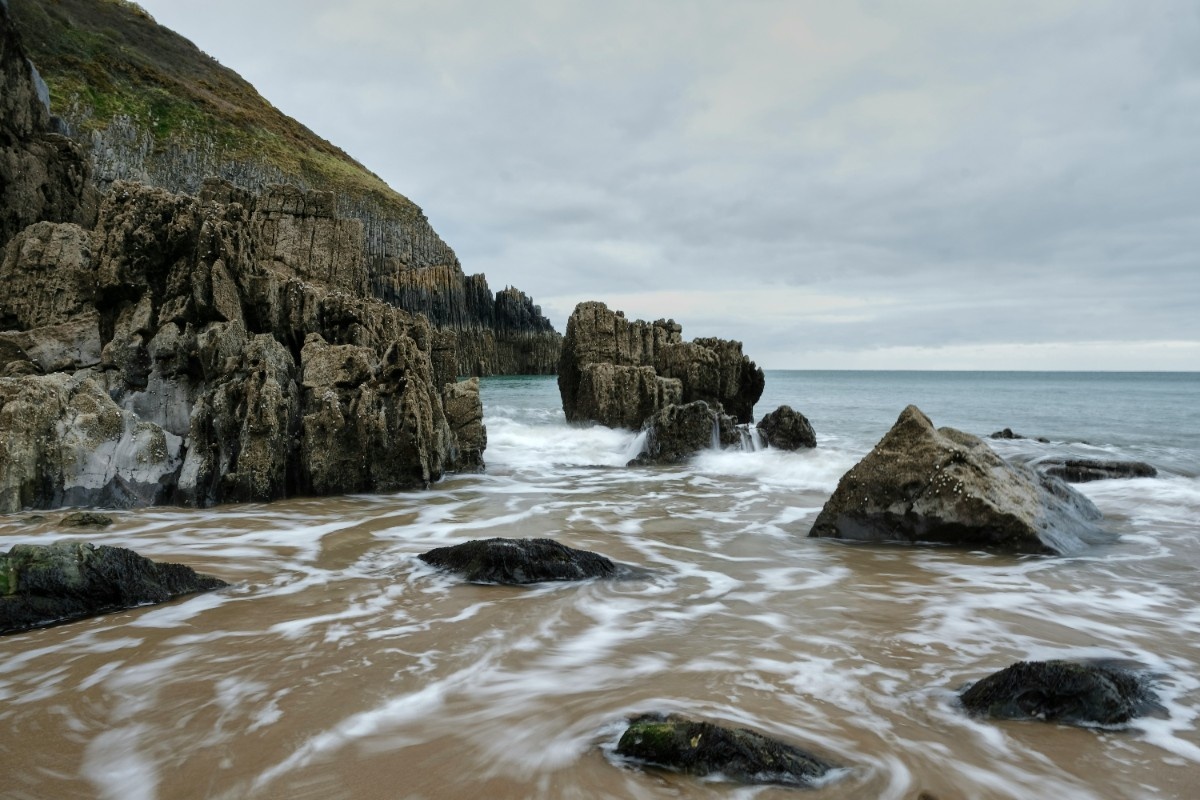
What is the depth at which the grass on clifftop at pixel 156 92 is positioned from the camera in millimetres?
62416

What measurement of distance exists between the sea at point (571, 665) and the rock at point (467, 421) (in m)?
5.43

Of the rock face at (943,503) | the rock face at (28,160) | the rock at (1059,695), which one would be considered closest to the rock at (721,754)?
the rock at (1059,695)

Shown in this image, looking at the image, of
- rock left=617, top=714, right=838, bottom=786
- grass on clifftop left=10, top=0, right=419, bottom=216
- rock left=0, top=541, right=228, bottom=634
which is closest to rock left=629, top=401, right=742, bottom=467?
rock left=0, top=541, right=228, bottom=634

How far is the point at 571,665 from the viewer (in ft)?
13.6

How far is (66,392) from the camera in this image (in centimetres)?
883

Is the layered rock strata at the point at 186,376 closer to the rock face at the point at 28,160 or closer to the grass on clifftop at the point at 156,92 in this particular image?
the rock face at the point at 28,160

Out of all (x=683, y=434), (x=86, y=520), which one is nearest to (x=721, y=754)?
(x=86, y=520)

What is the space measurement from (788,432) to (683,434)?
3.06 m

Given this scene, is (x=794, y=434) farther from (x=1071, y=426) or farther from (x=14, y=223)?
(x=1071, y=426)

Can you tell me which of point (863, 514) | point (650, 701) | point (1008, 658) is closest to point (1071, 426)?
point (863, 514)

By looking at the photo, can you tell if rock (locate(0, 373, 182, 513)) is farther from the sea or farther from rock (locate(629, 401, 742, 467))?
rock (locate(629, 401, 742, 467))

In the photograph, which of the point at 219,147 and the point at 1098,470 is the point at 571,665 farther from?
the point at 219,147

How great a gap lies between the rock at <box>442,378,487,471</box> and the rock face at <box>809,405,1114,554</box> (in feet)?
25.3

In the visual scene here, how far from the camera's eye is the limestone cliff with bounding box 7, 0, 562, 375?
61469mm
